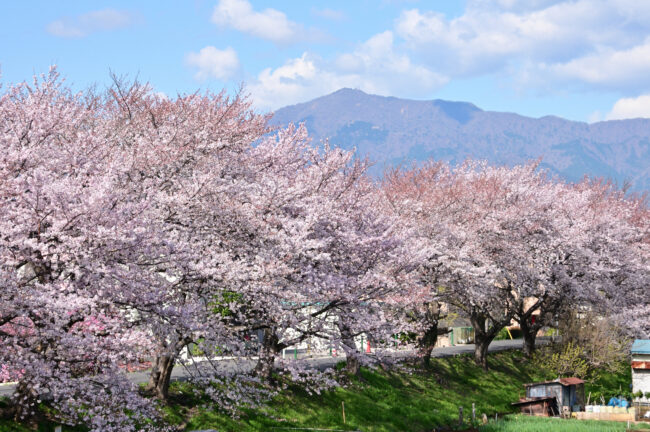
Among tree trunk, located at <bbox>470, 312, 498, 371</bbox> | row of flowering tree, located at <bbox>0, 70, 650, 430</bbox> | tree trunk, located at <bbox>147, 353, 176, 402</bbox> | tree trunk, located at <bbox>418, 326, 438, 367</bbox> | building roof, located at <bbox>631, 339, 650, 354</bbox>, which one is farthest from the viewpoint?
tree trunk, located at <bbox>470, 312, 498, 371</bbox>

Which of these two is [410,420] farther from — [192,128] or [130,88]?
[130,88]

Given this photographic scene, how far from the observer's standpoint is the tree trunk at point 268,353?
24.4 meters

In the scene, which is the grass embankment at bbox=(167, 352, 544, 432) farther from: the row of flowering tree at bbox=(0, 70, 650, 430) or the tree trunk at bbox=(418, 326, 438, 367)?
the row of flowering tree at bbox=(0, 70, 650, 430)

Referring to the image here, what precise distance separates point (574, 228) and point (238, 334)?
3310cm

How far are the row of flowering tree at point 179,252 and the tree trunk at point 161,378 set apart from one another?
2.8 inches

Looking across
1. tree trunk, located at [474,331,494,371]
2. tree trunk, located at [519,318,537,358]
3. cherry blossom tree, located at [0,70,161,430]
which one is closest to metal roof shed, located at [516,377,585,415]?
tree trunk, located at [474,331,494,371]

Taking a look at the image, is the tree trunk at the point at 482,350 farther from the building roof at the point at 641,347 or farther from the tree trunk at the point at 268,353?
the tree trunk at the point at 268,353

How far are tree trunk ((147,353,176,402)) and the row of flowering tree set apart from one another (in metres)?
0.07

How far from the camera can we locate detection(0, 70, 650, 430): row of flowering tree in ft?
51.8

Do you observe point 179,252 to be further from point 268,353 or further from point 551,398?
point 551,398

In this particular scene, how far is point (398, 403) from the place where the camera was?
36.7m

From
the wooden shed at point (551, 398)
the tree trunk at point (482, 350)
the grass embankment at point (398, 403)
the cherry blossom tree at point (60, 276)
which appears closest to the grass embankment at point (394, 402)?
the grass embankment at point (398, 403)

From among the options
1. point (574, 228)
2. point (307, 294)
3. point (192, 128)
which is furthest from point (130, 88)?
point (574, 228)

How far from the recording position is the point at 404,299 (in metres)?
26.9
